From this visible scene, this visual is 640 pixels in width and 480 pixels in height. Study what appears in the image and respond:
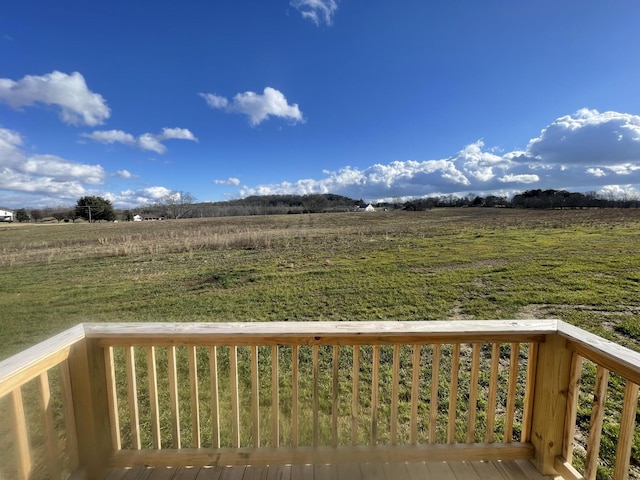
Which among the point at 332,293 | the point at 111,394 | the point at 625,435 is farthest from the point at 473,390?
the point at 332,293

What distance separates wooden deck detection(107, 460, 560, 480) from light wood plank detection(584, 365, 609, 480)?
1.01 ft

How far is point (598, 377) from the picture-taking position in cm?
138

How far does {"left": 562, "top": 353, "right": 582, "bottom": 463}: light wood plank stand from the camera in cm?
154

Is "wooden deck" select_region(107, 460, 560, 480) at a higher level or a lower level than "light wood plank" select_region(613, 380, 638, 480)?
lower

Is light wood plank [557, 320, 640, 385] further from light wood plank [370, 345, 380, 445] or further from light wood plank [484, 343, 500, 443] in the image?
light wood plank [370, 345, 380, 445]

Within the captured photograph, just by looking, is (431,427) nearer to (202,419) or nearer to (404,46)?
(202,419)

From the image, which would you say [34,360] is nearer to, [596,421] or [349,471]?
[349,471]

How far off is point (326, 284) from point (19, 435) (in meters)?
6.49

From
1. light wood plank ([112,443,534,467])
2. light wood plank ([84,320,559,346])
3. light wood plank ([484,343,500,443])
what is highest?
light wood plank ([84,320,559,346])

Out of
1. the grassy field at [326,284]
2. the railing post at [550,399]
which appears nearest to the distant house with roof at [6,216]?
the grassy field at [326,284]

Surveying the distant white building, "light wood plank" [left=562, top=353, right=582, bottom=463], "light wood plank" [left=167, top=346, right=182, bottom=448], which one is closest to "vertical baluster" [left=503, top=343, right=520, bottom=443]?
"light wood plank" [left=562, top=353, right=582, bottom=463]

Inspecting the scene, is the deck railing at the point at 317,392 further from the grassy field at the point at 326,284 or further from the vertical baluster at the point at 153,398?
the grassy field at the point at 326,284

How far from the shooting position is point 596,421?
141 centimetres

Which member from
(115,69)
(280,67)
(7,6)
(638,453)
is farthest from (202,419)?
(115,69)
